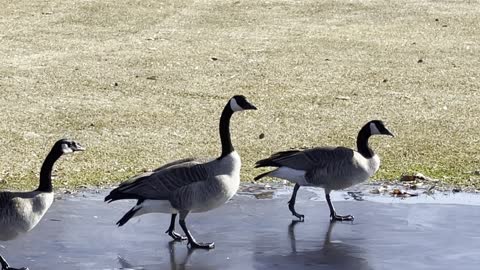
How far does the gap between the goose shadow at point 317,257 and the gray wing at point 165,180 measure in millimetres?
1061

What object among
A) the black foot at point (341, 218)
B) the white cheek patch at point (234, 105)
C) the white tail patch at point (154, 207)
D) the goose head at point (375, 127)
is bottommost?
the black foot at point (341, 218)

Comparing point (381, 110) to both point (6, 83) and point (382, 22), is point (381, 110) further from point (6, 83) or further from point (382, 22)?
point (382, 22)

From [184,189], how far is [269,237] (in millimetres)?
981

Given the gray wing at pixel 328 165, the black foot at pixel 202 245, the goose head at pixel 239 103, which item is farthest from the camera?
the gray wing at pixel 328 165

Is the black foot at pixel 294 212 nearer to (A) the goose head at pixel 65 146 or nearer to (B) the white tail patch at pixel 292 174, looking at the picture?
(B) the white tail patch at pixel 292 174

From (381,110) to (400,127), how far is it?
1.22 meters

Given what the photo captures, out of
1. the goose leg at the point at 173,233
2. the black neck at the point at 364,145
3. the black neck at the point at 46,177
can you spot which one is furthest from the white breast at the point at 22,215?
the black neck at the point at 364,145

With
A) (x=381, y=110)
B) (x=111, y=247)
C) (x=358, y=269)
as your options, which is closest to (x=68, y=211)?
(x=111, y=247)

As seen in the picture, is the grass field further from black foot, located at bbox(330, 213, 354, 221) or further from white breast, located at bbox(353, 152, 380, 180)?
black foot, located at bbox(330, 213, 354, 221)

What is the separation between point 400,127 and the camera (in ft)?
53.4

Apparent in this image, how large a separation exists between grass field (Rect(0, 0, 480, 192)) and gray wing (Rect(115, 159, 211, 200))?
2433 millimetres

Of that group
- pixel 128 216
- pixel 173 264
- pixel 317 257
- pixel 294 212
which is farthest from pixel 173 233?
pixel 317 257

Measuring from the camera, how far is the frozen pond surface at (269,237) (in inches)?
400

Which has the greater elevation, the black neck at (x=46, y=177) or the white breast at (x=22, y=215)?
the black neck at (x=46, y=177)
